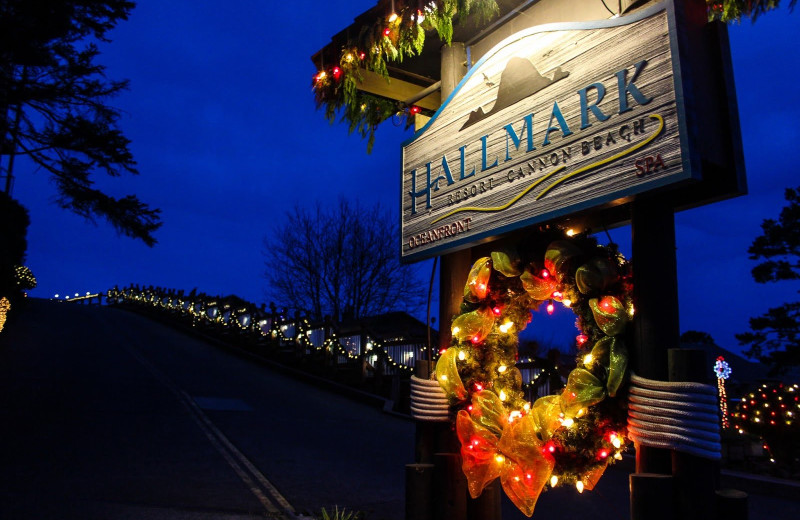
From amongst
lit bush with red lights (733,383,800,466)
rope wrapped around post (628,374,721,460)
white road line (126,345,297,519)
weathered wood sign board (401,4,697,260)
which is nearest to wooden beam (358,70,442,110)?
weathered wood sign board (401,4,697,260)

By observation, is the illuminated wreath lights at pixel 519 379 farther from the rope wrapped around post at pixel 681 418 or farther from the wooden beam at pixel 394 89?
the wooden beam at pixel 394 89

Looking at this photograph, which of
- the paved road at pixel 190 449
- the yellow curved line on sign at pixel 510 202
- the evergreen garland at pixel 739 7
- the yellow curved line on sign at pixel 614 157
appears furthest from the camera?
the paved road at pixel 190 449

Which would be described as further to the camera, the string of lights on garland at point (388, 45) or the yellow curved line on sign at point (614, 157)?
the string of lights on garland at point (388, 45)

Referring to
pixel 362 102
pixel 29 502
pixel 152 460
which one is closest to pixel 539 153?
pixel 362 102

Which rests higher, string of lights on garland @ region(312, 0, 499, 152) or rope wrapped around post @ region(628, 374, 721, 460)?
string of lights on garland @ region(312, 0, 499, 152)

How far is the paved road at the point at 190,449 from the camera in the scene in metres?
5.45

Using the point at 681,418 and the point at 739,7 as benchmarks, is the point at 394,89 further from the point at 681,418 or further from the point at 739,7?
the point at 681,418

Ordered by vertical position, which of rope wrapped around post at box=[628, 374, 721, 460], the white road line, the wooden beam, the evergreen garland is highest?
the wooden beam

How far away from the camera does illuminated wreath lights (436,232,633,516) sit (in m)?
2.95

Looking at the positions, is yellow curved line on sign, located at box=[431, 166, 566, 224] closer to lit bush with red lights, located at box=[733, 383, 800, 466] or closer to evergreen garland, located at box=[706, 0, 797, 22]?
evergreen garland, located at box=[706, 0, 797, 22]

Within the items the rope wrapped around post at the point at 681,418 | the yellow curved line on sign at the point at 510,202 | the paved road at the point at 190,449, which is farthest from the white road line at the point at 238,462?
the rope wrapped around post at the point at 681,418

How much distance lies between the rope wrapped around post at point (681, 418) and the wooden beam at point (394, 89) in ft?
12.8

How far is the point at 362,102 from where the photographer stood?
5941mm

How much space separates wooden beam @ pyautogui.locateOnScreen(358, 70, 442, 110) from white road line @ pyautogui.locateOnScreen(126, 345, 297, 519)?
4017 mm
